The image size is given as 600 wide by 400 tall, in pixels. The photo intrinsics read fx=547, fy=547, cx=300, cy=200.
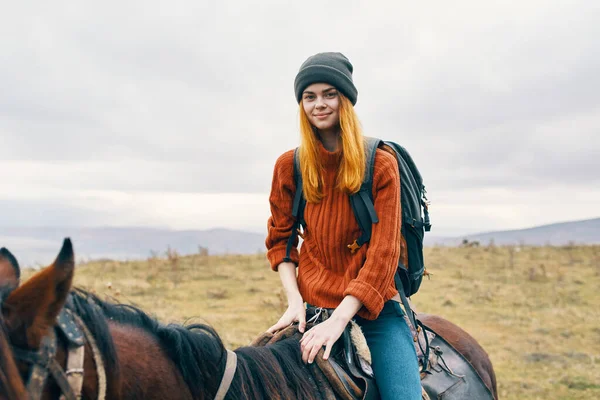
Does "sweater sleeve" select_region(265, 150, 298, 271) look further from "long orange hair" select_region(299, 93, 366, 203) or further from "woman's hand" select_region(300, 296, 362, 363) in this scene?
"woman's hand" select_region(300, 296, 362, 363)

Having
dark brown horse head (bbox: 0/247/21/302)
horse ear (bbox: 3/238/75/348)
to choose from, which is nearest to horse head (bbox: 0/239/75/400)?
horse ear (bbox: 3/238/75/348)

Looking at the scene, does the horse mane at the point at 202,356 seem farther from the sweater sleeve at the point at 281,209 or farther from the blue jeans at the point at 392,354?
the sweater sleeve at the point at 281,209

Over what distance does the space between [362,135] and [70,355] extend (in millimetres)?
1909

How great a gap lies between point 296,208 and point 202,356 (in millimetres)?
1213

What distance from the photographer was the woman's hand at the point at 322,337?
2.52 m

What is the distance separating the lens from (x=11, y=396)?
51.1 inches

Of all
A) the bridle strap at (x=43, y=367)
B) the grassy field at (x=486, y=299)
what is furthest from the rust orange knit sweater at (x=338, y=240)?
Answer: the grassy field at (x=486, y=299)

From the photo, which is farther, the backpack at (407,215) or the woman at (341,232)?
the backpack at (407,215)

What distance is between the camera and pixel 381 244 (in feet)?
8.93

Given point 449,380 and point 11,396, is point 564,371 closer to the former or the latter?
point 449,380

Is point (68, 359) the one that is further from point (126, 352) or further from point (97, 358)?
point (126, 352)

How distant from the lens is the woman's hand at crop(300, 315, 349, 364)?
252 centimetres

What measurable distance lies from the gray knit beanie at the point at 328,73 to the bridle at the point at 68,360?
1.81m

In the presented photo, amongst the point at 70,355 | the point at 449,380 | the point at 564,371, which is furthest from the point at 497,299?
the point at 70,355
